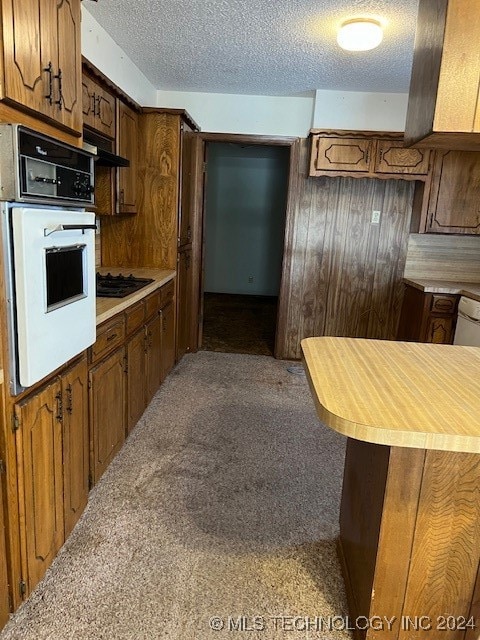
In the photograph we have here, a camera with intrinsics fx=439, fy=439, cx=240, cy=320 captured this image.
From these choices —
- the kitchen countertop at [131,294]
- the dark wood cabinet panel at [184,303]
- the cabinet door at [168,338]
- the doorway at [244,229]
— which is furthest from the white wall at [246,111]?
the doorway at [244,229]

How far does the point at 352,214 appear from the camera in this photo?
4.14 m

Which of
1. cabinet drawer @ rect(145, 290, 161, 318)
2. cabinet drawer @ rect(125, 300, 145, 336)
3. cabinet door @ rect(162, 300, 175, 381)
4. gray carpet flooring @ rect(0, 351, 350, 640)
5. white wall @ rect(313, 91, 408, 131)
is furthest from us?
white wall @ rect(313, 91, 408, 131)

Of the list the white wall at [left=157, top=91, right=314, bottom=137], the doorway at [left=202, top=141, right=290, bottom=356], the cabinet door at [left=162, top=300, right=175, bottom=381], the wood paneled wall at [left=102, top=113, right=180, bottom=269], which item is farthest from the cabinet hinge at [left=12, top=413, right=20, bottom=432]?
the doorway at [left=202, top=141, right=290, bottom=356]

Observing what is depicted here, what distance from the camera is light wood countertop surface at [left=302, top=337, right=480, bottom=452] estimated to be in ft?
3.16

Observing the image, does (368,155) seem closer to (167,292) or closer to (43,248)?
(167,292)

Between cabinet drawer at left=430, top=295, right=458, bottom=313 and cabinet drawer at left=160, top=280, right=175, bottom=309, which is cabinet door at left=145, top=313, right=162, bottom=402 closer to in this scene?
cabinet drawer at left=160, top=280, right=175, bottom=309

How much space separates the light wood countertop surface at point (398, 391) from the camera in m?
0.96

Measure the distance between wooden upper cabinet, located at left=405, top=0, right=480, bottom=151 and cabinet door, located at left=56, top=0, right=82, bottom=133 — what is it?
1.21 metres

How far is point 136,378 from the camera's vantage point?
2711 mm

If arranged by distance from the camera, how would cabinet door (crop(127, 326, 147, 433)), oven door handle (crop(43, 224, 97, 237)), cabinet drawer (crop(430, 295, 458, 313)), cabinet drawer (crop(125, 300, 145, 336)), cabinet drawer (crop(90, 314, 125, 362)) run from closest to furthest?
oven door handle (crop(43, 224, 97, 237)) → cabinet drawer (crop(90, 314, 125, 362)) → cabinet drawer (crop(125, 300, 145, 336)) → cabinet door (crop(127, 326, 147, 433)) → cabinet drawer (crop(430, 295, 458, 313))

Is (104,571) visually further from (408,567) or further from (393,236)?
(393,236)

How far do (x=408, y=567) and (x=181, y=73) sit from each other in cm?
368

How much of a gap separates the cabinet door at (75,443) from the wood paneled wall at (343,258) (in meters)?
2.57

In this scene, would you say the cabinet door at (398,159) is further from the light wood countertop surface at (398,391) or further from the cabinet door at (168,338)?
the light wood countertop surface at (398,391)
